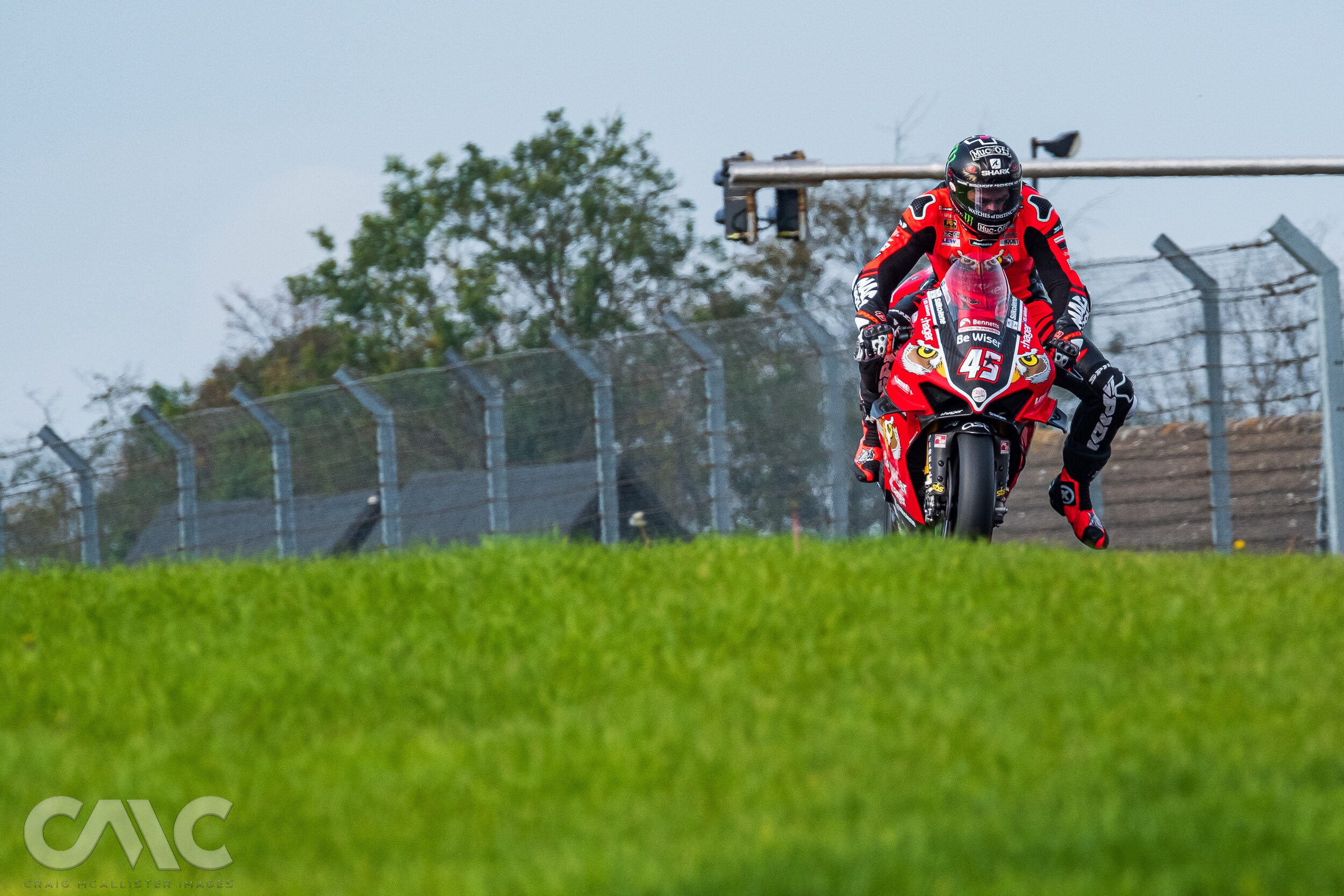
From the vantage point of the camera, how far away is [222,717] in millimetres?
3939

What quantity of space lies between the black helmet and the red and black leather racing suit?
0.12 metres

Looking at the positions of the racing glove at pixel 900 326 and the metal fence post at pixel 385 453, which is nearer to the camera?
the racing glove at pixel 900 326

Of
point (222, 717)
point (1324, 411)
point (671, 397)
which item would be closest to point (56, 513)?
point (671, 397)

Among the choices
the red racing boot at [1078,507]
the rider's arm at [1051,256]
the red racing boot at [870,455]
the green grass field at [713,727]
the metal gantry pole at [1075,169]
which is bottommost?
the green grass field at [713,727]

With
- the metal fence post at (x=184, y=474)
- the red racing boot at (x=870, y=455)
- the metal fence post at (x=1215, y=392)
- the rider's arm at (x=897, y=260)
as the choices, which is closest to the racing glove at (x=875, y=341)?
the rider's arm at (x=897, y=260)

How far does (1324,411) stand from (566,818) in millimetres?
10032

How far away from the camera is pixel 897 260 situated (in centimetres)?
793

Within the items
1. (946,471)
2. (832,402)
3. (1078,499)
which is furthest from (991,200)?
(832,402)

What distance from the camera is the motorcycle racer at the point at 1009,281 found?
7.46 metres

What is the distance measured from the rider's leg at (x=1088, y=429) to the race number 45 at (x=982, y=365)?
0.90 metres

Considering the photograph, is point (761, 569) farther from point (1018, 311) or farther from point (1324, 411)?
point (1324, 411)

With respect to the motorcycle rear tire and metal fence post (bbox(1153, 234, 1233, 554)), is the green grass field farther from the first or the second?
metal fence post (bbox(1153, 234, 1233, 554))

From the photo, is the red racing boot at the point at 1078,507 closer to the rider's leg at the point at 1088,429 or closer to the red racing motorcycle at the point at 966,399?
the rider's leg at the point at 1088,429
